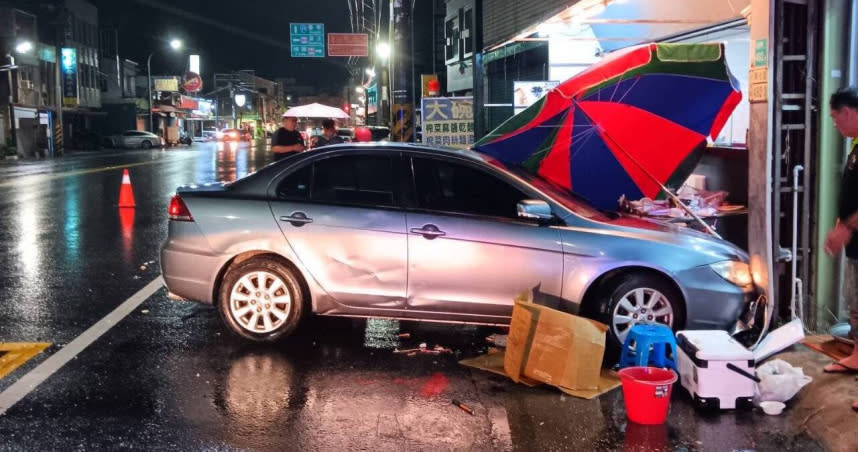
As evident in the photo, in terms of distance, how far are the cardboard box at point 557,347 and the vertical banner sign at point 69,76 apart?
168ft

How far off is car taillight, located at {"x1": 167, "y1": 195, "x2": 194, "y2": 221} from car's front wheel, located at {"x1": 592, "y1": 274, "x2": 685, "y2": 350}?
333 centimetres

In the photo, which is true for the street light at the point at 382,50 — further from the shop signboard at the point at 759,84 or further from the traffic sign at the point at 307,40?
the shop signboard at the point at 759,84

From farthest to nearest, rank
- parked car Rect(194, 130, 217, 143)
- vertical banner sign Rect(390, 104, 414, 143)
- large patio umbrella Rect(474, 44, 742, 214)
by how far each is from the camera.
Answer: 1. parked car Rect(194, 130, 217, 143)
2. vertical banner sign Rect(390, 104, 414, 143)
3. large patio umbrella Rect(474, 44, 742, 214)

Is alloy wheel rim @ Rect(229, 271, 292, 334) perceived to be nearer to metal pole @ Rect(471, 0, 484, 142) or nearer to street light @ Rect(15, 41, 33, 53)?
metal pole @ Rect(471, 0, 484, 142)

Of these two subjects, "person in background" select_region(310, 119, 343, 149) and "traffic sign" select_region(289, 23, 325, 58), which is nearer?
"person in background" select_region(310, 119, 343, 149)

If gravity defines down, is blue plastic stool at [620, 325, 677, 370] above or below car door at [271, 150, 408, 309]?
below

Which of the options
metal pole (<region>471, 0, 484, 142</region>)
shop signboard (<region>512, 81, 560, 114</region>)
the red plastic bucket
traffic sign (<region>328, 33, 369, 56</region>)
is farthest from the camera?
traffic sign (<region>328, 33, 369, 56</region>)

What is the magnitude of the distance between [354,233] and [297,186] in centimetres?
66

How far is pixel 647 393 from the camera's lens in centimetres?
489

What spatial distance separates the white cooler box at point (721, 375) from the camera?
512 cm

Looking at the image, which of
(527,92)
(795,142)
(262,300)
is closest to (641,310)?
(795,142)

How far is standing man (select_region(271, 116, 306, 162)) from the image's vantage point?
40.0 ft

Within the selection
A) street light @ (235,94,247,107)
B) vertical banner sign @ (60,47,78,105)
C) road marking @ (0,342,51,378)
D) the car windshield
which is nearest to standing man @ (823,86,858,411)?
the car windshield

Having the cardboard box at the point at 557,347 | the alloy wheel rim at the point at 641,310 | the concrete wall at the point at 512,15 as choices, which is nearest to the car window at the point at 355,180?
the cardboard box at the point at 557,347
